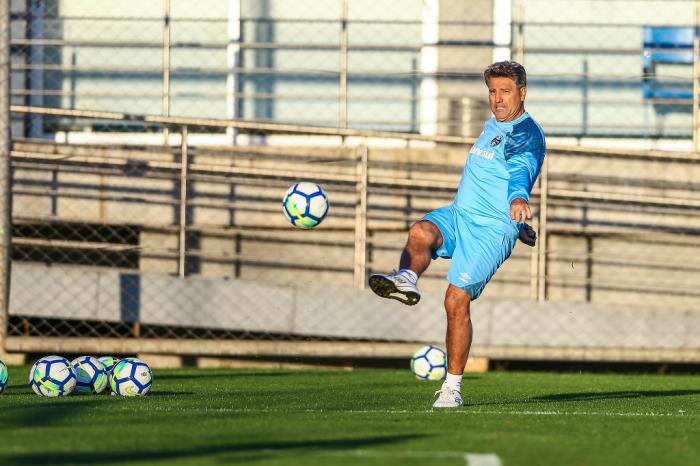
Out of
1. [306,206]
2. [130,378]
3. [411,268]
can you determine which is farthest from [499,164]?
[130,378]

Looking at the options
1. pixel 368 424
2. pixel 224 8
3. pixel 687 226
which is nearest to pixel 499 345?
pixel 687 226

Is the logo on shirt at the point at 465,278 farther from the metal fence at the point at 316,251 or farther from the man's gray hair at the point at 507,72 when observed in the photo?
the metal fence at the point at 316,251

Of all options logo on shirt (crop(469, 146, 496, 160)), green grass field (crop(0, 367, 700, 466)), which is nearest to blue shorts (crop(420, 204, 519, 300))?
logo on shirt (crop(469, 146, 496, 160))

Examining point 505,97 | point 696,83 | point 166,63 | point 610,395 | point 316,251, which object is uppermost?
point 166,63

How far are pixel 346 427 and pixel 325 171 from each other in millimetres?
7299

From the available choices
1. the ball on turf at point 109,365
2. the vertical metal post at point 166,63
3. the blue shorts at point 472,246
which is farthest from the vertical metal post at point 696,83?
the ball on turf at point 109,365

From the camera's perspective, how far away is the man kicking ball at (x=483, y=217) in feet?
23.4

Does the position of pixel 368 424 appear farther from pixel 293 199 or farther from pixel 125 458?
pixel 293 199

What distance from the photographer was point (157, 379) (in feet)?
31.9

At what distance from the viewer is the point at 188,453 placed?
457cm

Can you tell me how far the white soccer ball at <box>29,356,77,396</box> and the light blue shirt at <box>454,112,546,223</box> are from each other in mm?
2393

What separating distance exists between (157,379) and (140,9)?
→ 5.36 m

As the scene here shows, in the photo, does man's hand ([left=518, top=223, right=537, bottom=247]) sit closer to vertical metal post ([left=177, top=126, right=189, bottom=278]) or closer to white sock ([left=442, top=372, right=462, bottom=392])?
white sock ([left=442, top=372, right=462, bottom=392])

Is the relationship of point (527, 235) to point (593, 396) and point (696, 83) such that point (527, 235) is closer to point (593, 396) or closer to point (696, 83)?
point (593, 396)
